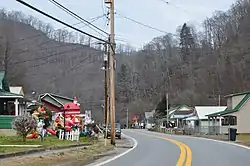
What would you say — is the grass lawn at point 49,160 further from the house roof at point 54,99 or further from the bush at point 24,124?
the house roof at point 54,99

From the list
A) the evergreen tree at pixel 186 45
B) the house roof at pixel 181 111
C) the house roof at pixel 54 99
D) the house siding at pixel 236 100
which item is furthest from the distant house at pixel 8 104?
the house roof at pixel 181 111

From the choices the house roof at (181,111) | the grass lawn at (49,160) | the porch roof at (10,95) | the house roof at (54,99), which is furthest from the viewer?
the house roof at (181,111)

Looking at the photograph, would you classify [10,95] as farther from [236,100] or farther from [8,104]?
[236,100]

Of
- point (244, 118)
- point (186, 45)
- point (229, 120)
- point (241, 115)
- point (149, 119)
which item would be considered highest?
point (186, 45)

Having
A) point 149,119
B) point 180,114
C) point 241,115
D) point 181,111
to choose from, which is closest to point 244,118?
point 241,115

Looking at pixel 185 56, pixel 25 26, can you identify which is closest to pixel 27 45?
pixel 25 26

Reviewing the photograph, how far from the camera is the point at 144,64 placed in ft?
281

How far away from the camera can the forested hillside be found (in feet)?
132

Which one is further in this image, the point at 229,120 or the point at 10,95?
the point at 229,120

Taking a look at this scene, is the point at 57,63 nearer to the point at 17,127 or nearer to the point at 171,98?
the point at 17,127

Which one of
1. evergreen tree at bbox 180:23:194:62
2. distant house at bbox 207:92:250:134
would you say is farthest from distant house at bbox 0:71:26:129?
evergreen tree at bbox 180:23:194:62

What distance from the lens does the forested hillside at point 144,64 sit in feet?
132

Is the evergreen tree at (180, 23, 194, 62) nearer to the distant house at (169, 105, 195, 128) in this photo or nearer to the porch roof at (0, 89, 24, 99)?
the distant house at (169, 105, 195, 128)

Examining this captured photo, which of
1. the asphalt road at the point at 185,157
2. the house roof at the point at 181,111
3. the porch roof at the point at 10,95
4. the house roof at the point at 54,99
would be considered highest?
the house roof at the point at 54,99
